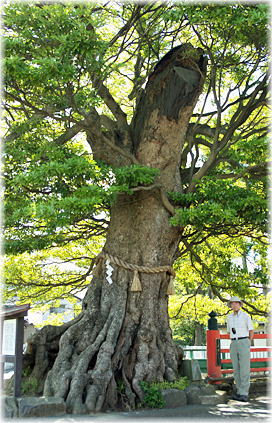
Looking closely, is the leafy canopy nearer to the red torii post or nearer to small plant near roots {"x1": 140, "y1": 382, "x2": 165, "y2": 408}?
the red torii post

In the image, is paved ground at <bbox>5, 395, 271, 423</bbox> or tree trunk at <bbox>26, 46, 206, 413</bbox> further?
tree trunk at <bbox>26, 46, 206, 413</bbox>

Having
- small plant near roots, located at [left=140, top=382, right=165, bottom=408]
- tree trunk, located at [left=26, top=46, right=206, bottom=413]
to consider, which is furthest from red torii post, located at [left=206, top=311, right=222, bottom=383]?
small plant near roots, located at [left=140, top=382, right=165, bottom=408]

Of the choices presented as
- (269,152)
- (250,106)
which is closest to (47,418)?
(269,152)

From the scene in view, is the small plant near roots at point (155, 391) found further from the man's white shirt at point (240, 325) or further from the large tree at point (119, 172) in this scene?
the man's white shirt at point (240, 325)

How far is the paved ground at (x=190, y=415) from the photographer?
656cm

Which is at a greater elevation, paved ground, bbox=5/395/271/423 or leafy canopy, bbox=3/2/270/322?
leafy canopy, bbox=3/2/270/322

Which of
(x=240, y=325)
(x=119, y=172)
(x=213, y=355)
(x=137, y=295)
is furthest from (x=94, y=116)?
(x=213, y=355)

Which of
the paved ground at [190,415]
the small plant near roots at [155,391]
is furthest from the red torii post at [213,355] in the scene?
the small plant near roots at [155,391]

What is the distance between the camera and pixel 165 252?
9453 mm

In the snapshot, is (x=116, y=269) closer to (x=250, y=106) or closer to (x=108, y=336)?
(x=108, y=336)

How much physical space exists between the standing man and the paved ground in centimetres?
48

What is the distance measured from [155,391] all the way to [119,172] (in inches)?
148

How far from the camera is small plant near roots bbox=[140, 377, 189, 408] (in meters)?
7.56

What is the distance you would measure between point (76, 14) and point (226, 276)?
7.62 meters
